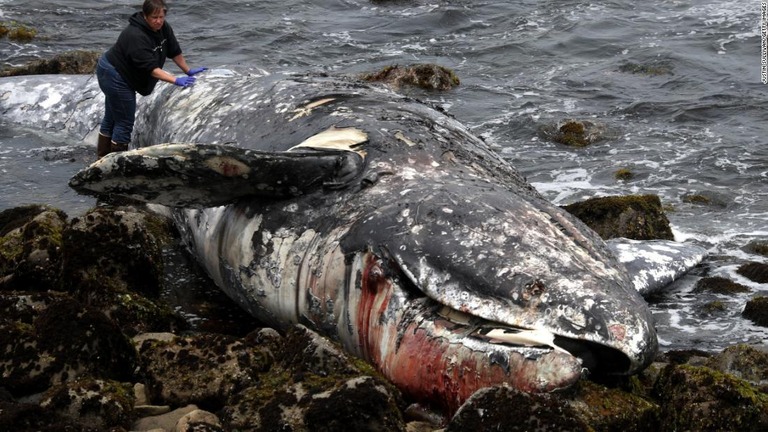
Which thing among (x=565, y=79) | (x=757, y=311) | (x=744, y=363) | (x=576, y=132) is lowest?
(x=565, y=79)

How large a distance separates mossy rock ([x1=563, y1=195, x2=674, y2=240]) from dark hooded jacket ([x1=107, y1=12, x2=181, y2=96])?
412 cm

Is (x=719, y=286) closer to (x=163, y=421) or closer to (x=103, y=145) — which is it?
(x=163, y=421)

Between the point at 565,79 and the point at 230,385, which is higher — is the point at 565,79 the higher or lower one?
the lower one

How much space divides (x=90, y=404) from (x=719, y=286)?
492cm

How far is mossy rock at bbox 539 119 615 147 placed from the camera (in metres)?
12.3

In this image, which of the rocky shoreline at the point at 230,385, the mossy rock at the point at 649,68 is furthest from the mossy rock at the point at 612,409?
the mossy rock at the point at 649,68

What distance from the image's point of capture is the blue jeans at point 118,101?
10.1 m

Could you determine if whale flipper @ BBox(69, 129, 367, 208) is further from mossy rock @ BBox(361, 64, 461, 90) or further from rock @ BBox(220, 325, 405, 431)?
mossy rock @ BBox(361, 64, 461, 90)

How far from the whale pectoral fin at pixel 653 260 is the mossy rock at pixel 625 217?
1.49ft

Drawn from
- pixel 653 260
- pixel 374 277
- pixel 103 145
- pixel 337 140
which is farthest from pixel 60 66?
pixel 374 277

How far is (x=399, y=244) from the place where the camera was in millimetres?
5863

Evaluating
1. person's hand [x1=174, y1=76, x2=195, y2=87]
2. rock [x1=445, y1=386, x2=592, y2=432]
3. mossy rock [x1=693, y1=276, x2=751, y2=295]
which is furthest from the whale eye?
person's hand [x1=174, y1=76, x2=195, y2=87]

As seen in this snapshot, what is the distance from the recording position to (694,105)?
13.7 m

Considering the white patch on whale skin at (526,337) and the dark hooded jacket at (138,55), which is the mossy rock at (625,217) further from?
the dark hooded jacket at (138,55)
